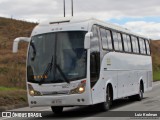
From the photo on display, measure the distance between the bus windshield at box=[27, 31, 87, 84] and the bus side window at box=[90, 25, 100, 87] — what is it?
516 millimetres

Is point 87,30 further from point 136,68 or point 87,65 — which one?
point 136,68

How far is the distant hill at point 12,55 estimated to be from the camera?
34184 mm

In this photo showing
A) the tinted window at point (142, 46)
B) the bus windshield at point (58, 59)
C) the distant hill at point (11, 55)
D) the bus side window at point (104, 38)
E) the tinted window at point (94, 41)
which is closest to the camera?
the bus windshield at point (58, 59)

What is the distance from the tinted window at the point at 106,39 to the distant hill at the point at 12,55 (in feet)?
41.7

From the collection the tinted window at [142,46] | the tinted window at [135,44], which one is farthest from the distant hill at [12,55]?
the tinted window at [135,44]

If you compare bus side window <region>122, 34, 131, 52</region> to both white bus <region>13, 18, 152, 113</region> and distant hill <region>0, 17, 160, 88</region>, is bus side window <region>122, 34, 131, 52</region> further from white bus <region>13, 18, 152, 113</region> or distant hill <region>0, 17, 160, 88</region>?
distant hill <region>0, 17, 160, 88</region>

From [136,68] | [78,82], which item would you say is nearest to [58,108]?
[78,82]

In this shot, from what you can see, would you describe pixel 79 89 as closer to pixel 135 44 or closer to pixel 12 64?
pixel 135 44

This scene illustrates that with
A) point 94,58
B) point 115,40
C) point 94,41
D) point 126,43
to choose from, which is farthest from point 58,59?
point 126,43

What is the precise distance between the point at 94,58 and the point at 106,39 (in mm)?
1992

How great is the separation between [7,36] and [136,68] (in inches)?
2117

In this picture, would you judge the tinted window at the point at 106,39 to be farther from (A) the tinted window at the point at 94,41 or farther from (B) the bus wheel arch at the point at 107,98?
(B) the bus wheel arch at the point at 107,98

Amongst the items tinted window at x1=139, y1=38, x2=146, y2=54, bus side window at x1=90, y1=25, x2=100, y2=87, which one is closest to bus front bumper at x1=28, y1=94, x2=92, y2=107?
bus side window at x1=90, y1=25, x2=100, y2=87

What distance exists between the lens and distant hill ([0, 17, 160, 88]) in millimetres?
34184
